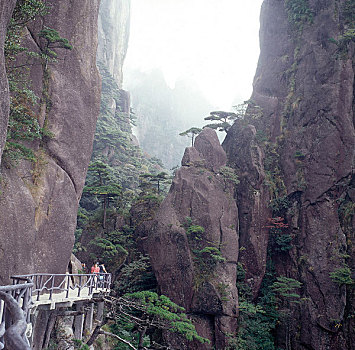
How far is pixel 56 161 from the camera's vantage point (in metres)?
14.7

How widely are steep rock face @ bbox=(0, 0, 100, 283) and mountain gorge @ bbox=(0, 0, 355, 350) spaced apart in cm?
6

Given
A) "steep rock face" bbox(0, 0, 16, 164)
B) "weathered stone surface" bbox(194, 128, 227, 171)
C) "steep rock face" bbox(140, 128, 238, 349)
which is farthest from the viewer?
"weathered stone surface" bbox(194, 128, 227, 171)

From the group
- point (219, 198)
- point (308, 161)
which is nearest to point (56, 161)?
point (219, 198)

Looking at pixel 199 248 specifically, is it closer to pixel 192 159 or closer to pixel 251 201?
pixel 251 201

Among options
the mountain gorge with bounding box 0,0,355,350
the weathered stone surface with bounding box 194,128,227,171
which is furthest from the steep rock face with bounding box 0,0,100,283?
the weathered stone surface with bounding box 194,128,227,171

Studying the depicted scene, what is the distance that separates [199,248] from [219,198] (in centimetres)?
382

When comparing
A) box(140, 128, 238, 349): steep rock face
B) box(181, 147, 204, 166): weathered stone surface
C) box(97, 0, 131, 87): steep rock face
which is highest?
box(97, 0, 131, 87): steep rock face

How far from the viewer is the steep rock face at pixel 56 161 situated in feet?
38.9

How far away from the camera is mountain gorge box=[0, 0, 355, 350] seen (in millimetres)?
13477

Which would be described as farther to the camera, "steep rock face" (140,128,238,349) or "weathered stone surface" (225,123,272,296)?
"weathered stone surface" (225,123,272,296)

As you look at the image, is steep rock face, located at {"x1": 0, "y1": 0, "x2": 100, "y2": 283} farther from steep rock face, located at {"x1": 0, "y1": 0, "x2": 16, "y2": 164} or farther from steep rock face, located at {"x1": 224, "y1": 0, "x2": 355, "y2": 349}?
steep rock face, located at {"x1": 224, "y1": 0, "x2": 355, "y2": 349}

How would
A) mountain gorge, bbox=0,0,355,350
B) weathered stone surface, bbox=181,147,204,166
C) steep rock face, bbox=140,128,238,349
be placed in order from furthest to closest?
weathered stone surface, bbox=181,147,204,166 < steep rock face, bbox=140,128,238,349 < mountain gorge, bbox=0,0,355,350

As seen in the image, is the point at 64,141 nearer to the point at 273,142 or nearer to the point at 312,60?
the point at 273,142

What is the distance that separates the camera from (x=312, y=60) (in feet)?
80.3
